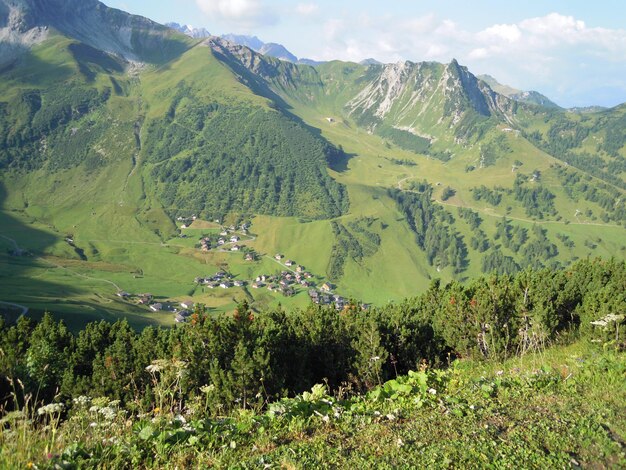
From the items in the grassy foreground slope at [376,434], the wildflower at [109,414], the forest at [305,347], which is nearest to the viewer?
the grassy foreground slope at [376,434]

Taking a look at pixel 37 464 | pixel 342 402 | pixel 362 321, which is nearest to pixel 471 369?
pixel 342 402

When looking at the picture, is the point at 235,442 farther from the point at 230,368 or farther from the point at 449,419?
the point at 230,368

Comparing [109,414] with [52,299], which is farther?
[52,299]

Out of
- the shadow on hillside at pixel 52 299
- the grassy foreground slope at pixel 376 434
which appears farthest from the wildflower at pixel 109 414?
the shadow on hillside at pixel 52 299

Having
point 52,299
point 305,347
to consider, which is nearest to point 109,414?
point 305,347

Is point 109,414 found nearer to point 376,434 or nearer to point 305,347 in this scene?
point 376,434

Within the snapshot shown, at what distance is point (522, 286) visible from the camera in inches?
1625

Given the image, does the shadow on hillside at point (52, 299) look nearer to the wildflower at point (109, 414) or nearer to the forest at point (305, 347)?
the forest at point (305, 347)

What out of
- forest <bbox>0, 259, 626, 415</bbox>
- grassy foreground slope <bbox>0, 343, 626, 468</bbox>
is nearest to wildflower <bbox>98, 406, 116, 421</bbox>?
grassy foreground slope <bbox>0, 343, 626, 468</bbox>

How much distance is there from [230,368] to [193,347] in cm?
328

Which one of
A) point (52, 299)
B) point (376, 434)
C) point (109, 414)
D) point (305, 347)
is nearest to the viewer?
point (376, 434)

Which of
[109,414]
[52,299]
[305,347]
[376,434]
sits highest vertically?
[376,434]

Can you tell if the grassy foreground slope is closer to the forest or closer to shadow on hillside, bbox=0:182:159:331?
the forest

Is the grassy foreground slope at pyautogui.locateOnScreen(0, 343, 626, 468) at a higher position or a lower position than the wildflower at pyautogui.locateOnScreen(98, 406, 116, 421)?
higher
